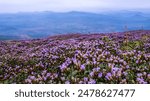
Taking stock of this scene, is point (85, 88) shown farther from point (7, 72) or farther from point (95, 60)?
point (7, 72)

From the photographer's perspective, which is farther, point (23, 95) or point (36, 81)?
point (36, 81)

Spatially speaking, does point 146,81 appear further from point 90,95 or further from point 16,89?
point 16,89

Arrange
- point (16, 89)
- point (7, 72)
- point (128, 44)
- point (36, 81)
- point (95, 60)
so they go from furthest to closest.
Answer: point (128, 44) < point (7, 72) < point (95, 60) < point (36, 81) < point (16, 89)

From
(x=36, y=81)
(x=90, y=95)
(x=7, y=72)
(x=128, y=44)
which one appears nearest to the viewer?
(x=90, y=95)

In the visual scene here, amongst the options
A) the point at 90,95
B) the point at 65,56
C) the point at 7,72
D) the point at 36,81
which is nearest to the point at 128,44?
the point at 65,56

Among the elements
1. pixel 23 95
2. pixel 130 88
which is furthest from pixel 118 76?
pixel 23 95

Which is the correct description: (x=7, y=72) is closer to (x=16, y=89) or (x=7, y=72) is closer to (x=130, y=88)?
(x=16, y=89)

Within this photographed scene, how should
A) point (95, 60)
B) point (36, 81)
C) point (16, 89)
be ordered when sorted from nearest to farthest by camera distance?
point (16, 89) < point (36, 81) < point (95, 60)

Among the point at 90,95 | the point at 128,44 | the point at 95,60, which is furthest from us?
the point at 128,44
